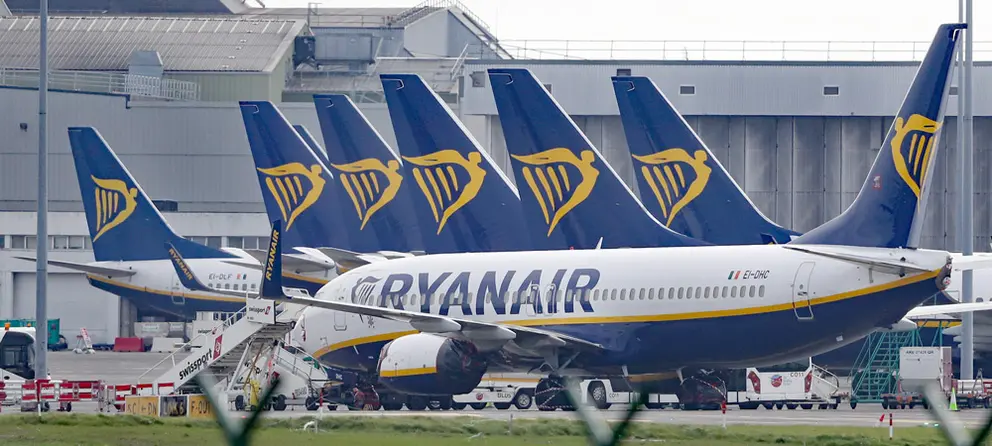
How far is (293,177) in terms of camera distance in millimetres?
55125

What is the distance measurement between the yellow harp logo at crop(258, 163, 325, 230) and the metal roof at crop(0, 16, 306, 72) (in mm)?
35690

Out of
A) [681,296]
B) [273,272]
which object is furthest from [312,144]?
[681,296]

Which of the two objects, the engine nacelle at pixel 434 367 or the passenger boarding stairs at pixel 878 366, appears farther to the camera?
the passenger boarding stairs at pixel 878 366

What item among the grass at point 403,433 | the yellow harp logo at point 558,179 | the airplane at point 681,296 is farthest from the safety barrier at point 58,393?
the yellow harp logo at point 558,179

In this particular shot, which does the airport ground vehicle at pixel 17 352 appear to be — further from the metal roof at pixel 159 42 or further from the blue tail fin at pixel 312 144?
the metal roof at pixel 159 42

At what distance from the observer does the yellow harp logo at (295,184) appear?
5509cm

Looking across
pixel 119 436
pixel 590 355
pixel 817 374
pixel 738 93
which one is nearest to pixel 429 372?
pixel 590 355

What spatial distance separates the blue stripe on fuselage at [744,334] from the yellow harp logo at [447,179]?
1055 cm

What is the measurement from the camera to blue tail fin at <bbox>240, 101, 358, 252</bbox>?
55.0 metres

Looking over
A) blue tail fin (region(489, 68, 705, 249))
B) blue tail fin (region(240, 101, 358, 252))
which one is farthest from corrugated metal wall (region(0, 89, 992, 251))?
blue tail fin (region(489, 68, 705, 249))

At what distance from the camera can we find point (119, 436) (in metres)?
24.8

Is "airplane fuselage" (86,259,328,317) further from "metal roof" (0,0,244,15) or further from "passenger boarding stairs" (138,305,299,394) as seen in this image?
"metal roof" (0,0,244,15)

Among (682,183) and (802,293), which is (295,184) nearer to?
(682,183)

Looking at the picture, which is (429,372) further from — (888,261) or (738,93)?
(738,93)
